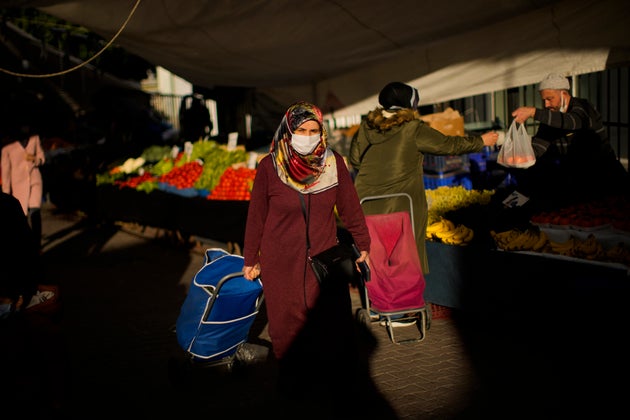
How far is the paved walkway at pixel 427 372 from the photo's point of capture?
4223mm

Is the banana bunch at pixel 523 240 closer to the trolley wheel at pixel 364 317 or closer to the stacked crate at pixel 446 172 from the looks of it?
the trolley wheel at pixel 364 317

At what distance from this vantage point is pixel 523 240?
208 inches

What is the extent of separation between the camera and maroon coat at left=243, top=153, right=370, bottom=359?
3.95 metres

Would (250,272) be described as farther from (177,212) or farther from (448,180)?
(177,212)

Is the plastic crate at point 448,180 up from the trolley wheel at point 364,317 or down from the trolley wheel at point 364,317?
up

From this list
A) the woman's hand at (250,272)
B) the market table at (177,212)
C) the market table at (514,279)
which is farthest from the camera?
the market table at (177,212)

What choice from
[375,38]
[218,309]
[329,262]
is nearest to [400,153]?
[329,262]

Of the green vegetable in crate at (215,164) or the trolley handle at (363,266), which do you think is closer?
the trolley handle at (363,266)

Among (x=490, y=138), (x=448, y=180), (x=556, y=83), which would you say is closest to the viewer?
(x=556, y=83)

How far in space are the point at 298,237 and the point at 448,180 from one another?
4.88 m

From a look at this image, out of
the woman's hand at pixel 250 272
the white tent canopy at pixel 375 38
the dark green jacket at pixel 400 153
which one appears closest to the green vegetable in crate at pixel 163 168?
the white tent canopy at pixel 375 38

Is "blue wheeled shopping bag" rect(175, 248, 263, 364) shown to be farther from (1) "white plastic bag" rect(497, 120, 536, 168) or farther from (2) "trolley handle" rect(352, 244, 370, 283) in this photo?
(1) "white plastic bag" rect(497, 120, 536, 168)

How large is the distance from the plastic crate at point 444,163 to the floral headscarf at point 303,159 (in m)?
4.48

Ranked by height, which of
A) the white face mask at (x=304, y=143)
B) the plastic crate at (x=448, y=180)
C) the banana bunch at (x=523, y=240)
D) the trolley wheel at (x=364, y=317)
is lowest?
the trolley wheel at (x=364, y=317)
